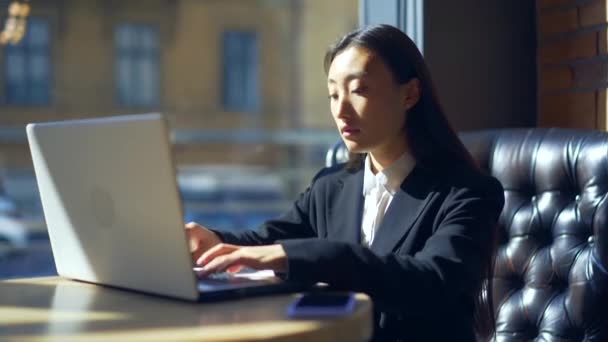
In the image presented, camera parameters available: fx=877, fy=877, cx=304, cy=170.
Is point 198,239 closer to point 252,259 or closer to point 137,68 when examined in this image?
point 252,259

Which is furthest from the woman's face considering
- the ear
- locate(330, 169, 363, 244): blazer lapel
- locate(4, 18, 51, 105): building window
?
locate(4, 18, 51, 105): building window

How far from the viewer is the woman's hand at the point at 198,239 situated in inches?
53.9

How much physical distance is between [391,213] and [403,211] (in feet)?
0.06

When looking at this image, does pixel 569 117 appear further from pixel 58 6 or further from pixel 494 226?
pixel 58 6

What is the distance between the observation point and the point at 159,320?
3.21ft

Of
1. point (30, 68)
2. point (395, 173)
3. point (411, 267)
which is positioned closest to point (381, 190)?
point (395, 173)

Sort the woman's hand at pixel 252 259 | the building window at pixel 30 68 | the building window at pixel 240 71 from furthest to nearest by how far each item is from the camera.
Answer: the building window at pixel 240 71, the building window at pixel 30 68, the woman's hand at pixel 252 259

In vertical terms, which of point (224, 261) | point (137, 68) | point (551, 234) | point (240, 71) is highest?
point (224, 261)

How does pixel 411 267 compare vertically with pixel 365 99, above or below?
below

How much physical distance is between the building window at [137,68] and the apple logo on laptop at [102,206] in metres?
6.76

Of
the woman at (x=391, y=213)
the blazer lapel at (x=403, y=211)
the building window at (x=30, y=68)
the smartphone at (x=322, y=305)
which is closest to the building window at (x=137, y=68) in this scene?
the building window at (x=30, y=68)

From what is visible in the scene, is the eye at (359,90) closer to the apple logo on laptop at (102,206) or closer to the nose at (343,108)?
the nose at (343,108)

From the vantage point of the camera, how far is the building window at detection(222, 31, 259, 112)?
973 cm

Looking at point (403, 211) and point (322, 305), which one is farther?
point (403, 211)
